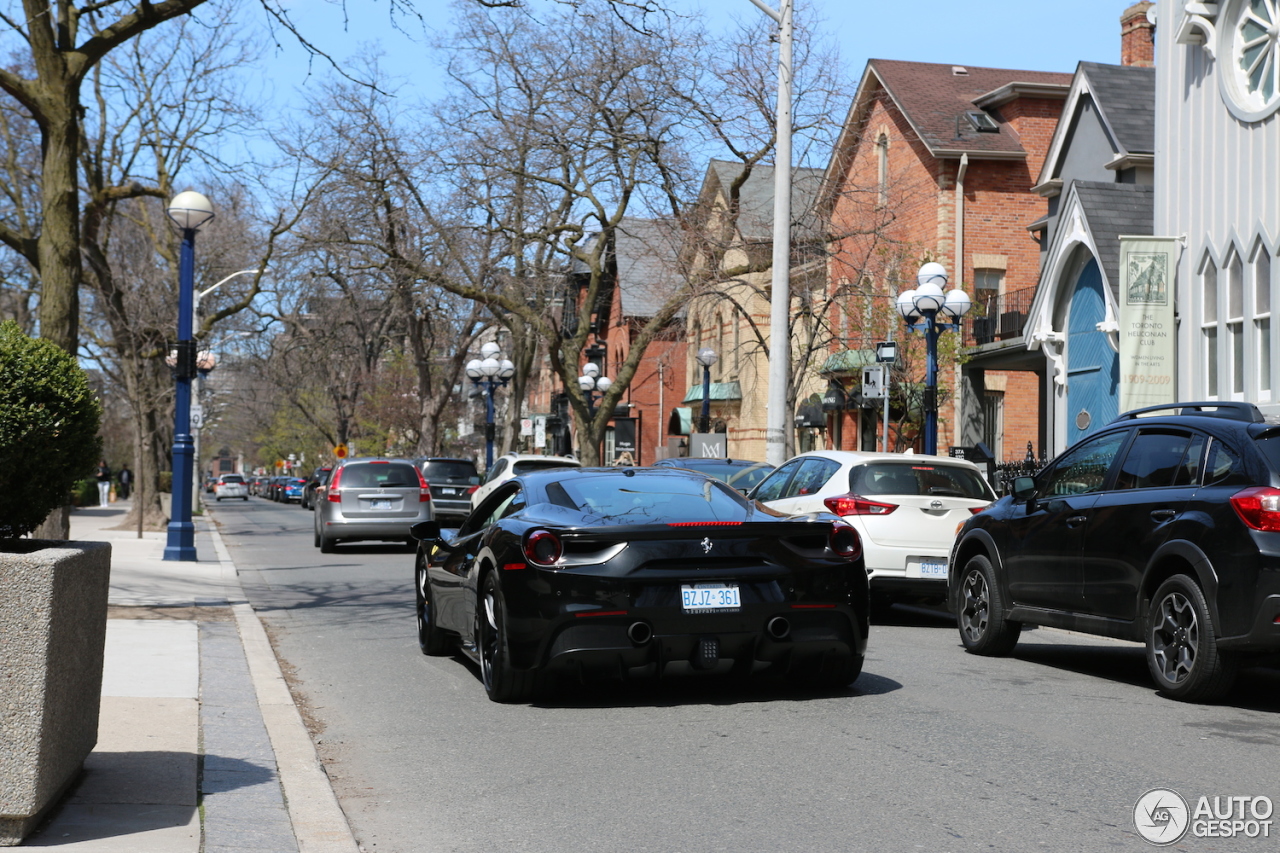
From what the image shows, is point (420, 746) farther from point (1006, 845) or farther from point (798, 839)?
point (1006, 845)

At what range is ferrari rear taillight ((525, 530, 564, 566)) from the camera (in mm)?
7938

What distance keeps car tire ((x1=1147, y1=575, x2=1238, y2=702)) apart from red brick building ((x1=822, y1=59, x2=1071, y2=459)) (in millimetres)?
22999

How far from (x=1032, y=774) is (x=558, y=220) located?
88.1 feet

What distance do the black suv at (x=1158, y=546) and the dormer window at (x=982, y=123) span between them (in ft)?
88.1

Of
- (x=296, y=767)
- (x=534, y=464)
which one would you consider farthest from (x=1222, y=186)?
(x=296, y=767)

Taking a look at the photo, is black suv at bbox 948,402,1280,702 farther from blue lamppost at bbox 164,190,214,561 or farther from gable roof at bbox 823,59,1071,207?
gable roof at bbox 823,59,1071,207

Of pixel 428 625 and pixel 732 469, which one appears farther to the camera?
pixel 732 469

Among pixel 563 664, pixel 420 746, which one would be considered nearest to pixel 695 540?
pixel 563 664

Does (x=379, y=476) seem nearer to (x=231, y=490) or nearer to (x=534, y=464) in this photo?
(x=534, y=464)

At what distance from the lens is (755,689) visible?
8844 millimetres

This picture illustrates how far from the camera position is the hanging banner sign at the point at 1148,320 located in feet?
67.4

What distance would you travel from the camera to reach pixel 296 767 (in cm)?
682

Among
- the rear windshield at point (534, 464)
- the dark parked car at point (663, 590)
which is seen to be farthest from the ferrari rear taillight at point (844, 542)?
the rear windshield at point (534, 464)

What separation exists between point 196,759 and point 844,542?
12.7ft
